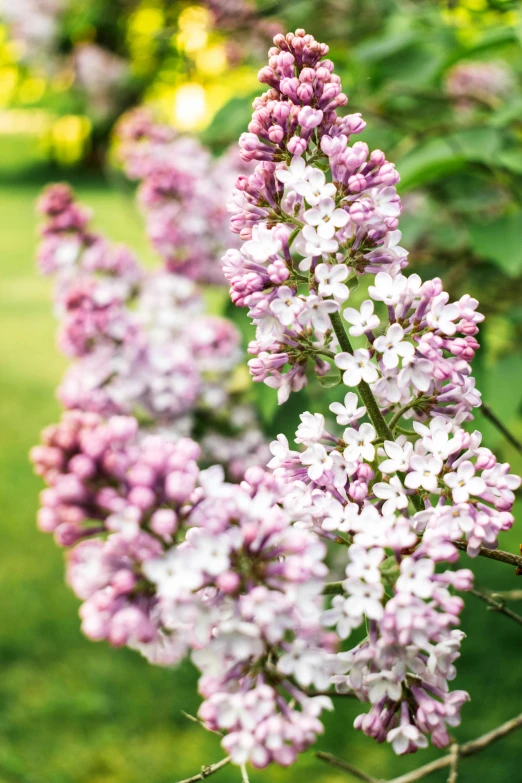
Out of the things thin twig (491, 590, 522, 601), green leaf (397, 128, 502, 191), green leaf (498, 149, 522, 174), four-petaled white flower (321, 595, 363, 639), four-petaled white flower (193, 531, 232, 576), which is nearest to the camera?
four-petaled white flower (193, 531, 232, 576)

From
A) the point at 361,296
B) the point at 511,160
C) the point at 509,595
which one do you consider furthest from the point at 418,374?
the point at 361,296

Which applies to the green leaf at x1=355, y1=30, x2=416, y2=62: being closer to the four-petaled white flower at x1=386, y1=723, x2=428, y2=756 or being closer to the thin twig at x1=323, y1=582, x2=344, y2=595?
the thin twig at x1=323, y1=582, x2=344, y2=595

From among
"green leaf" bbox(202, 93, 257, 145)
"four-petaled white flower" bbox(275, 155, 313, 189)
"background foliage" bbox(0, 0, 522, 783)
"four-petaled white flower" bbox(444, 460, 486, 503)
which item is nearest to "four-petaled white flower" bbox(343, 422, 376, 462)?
"four-petaled white flower" bbox(444, 460, 486, 503)

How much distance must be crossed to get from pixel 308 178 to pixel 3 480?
20.9 feet

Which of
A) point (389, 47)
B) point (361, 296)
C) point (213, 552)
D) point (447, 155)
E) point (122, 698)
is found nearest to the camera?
point (213, 552)

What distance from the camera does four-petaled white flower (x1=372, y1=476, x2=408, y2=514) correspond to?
3.80 ft

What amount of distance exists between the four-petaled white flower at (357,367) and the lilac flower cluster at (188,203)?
2284mm

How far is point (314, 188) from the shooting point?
1222 mm

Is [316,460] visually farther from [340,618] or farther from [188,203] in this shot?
[188,203]

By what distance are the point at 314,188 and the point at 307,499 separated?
455mm

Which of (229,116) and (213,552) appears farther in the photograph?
(229,116)

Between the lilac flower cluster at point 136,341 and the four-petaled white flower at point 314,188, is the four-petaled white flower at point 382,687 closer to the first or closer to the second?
the four-petaled white flower at point 314,188

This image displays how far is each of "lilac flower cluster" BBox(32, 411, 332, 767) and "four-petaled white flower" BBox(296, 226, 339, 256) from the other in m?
0.34

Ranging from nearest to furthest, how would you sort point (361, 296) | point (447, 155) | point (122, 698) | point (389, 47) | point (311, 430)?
point (311, 430)
point (447, 155)
point (389, 47)
point (361, 296)
point (122, 698)
